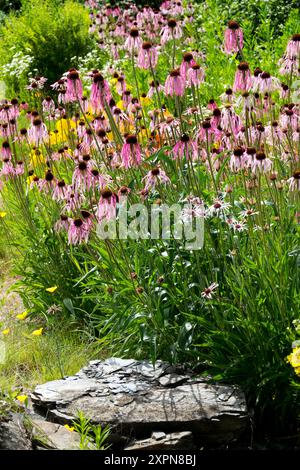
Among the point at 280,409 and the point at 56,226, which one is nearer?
the point at 280,409

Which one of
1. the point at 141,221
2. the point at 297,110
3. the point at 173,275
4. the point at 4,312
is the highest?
the point at 297,110

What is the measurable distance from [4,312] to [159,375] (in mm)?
1587

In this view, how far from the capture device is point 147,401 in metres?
3.22

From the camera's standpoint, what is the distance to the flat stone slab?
314 cm

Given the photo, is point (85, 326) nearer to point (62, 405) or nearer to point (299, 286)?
point (62, 405)

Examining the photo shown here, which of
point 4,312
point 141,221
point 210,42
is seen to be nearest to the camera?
point 141,221

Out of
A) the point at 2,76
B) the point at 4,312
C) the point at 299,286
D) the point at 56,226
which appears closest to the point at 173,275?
the point at 299,286

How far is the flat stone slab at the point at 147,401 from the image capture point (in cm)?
314

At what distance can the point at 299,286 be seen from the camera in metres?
3.27

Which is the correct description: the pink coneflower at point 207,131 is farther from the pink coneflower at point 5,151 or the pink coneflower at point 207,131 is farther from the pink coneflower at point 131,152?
the pink coneflower at point 5,151

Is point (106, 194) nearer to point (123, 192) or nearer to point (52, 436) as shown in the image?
point (123, 192)

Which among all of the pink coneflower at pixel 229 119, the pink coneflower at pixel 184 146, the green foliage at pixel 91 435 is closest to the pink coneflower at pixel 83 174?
the pink coneflower at pixel 184 146

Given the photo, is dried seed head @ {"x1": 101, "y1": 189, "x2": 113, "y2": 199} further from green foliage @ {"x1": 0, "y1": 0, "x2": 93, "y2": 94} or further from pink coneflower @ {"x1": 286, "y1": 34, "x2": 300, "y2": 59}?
green foliage @ {"x1": 0, "y1": 0, "x2": 93, "y2": 94}

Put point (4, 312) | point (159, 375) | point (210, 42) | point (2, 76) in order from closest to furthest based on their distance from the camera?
point (159, 375) → point (4, 312) → point (210, 42) → point (2, 76)
